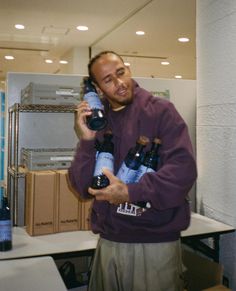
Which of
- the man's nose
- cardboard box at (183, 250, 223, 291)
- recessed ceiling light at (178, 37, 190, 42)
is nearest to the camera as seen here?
the man's nose

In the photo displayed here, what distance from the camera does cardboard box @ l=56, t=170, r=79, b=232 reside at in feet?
6.98

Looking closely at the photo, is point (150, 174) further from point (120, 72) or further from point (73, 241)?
point (73, 241)

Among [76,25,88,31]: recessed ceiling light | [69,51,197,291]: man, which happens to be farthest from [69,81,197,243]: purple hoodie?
[76,25,88,31]: recessed ceiling light

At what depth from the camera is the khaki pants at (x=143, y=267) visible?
139cm

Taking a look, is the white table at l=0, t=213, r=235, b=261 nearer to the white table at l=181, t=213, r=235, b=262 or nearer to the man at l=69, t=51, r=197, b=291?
the white table at l=181, t=213, r=235, b=262

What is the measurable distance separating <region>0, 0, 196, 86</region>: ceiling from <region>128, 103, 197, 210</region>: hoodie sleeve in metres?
3.27

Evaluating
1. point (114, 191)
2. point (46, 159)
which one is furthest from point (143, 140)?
point (46, 159)

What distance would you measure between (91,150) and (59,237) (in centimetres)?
85

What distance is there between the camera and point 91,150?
55.2 inches

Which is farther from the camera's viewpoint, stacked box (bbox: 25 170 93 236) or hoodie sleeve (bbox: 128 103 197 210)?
stacked box (bbox: 25 170 93 236)

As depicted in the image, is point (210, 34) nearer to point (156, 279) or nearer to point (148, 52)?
point (156, 279)

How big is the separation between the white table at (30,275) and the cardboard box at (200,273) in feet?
2.80

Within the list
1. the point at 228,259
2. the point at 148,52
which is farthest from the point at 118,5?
the point at 228,259

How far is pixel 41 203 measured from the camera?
6.89 ft
